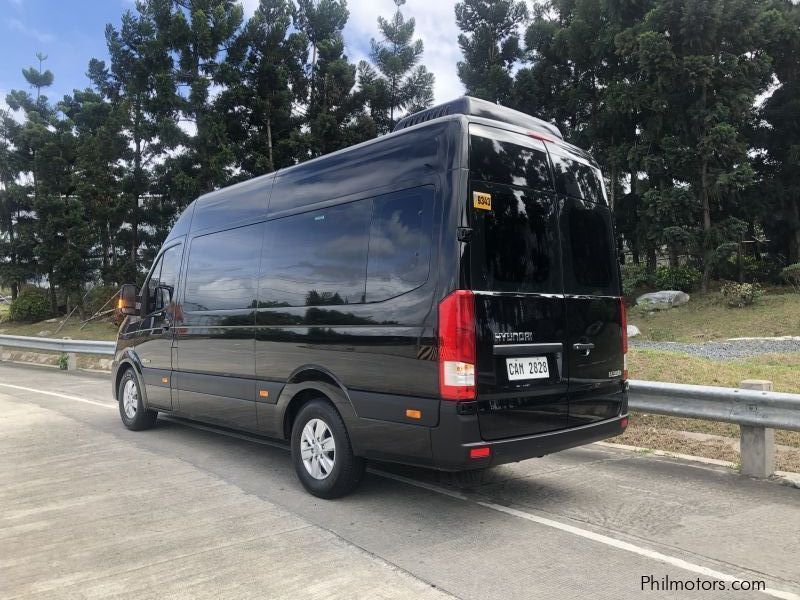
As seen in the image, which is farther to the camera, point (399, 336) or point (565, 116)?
point (565, 116)

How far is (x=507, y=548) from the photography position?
386 centimetres

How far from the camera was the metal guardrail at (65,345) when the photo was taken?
46.4ft

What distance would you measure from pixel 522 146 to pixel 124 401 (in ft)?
20.5

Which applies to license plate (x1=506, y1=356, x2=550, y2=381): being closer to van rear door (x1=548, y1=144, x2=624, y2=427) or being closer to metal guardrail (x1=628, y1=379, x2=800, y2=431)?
van rear door (x1=548, y1=144, x2=624, y2=427)

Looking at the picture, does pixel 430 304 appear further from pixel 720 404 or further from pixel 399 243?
pixel 720 404

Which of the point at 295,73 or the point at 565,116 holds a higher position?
the point at 295,73

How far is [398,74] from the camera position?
84.7ft

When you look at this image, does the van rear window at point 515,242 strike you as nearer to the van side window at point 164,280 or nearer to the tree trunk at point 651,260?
the van side window at point 164,280

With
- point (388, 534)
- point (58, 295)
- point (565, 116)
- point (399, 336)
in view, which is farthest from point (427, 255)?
point (58, 295)

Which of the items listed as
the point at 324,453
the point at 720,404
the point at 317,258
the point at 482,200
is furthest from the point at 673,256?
the point at 324,453

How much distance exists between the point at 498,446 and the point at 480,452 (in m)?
0.17

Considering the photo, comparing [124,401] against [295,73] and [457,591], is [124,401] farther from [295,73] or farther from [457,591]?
[295,73]

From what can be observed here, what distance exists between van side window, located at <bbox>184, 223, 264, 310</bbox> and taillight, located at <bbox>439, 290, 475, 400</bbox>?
2.45 metres

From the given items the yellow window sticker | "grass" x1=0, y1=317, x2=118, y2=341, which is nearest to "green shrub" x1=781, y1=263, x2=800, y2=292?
the yellow window sticker
